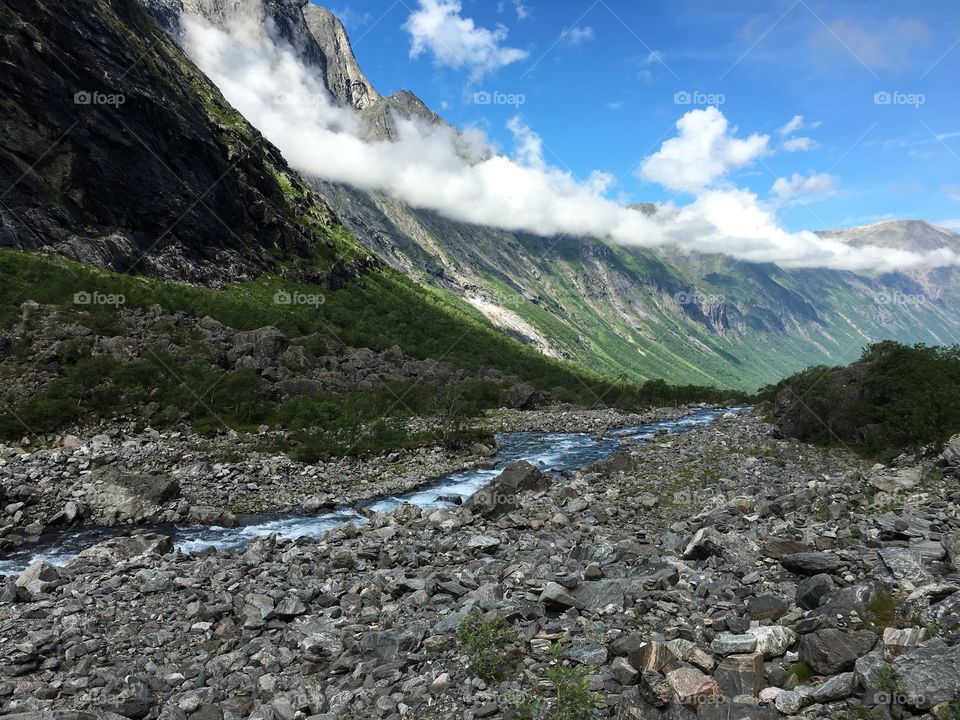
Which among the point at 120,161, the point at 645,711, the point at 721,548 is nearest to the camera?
the point at 645,711

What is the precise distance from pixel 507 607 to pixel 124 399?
123 ft

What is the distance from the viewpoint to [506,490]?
1113 inches

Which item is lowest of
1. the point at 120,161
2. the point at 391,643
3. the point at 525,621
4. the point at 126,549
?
the point at 126,549

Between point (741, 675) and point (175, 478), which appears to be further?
point (175, 478)

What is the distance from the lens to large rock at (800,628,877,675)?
799 cm

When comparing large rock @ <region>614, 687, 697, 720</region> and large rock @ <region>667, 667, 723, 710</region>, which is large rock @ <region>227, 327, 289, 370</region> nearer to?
large rock @ <region>614, 687, 697, 720</region>

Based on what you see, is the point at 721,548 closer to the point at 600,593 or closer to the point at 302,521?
the point at 600,593

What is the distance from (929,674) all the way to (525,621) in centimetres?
691

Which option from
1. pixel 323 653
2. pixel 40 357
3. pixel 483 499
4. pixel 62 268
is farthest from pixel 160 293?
pixel 323 653

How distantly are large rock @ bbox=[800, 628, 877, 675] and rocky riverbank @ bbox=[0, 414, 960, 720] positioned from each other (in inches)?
1.2

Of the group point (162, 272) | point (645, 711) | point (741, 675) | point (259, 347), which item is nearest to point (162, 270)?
point (162, 272)

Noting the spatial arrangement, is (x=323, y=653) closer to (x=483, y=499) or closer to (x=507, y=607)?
(x=507, y=607)

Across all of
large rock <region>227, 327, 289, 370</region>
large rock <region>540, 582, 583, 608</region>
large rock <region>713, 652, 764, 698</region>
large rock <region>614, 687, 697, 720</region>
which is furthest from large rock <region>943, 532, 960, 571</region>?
large rock <region>227, 327, 289, 370</region>

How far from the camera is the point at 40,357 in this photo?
127 feet
